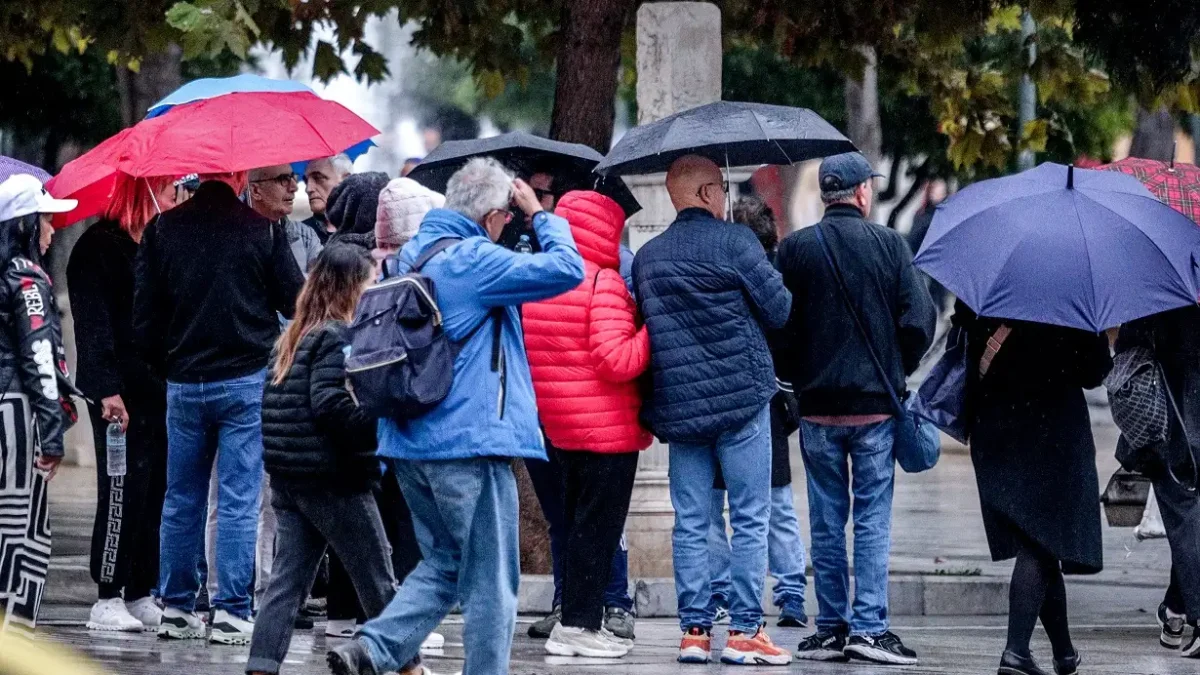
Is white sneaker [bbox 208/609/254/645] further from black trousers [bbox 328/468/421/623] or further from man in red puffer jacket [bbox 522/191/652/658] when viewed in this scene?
man in red puffer jacket [bbox 522/191/652/658]

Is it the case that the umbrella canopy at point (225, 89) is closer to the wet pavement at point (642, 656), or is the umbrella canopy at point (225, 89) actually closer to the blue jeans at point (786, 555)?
the wet pavement at point (642, 656)

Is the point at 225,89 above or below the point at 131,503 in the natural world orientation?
above

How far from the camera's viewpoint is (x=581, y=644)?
8195 millimetres

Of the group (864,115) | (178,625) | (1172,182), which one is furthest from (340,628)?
(864,115)

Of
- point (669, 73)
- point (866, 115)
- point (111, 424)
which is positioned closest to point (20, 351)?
point (111, 424)

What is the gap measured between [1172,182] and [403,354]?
11.2 feet

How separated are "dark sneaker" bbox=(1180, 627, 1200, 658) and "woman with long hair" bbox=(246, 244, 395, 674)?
365cm

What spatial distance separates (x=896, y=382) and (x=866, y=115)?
15247 mm

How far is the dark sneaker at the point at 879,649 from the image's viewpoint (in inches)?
328

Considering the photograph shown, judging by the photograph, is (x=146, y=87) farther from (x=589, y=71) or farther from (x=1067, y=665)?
(x=1067, y=665)

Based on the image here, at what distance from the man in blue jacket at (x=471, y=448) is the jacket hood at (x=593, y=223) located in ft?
4.26

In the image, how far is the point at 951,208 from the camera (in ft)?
25.4

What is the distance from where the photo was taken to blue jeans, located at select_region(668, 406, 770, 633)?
26.4 ft

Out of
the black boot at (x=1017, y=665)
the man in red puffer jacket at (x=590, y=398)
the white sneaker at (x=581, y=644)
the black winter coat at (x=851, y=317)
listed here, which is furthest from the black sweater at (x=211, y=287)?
the black boot at (x=1017, y=665)
